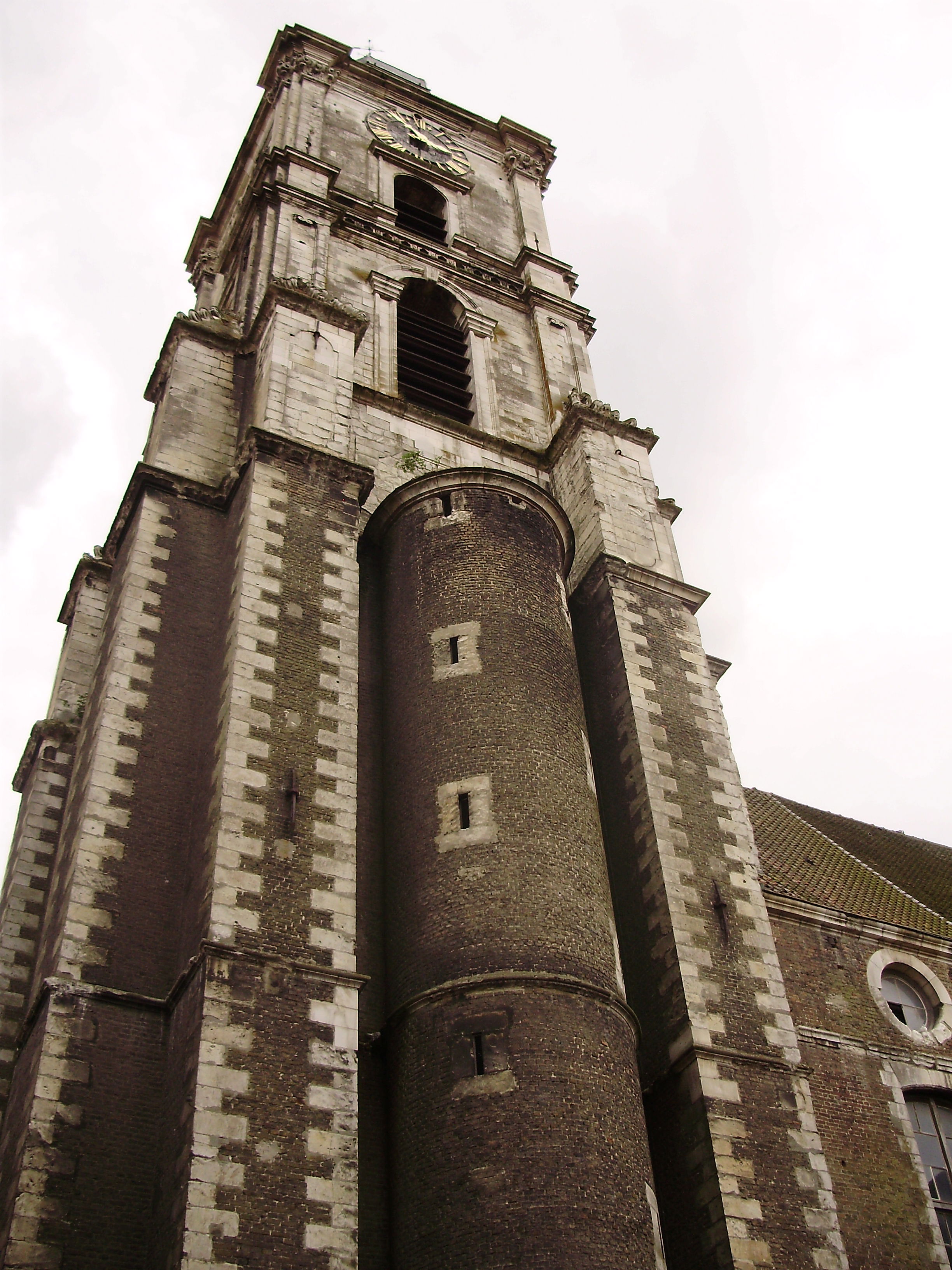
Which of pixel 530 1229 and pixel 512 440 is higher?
pixel 512 440

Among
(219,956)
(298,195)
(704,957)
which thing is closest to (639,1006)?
(704,957)

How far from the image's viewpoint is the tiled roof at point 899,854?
26.1 m

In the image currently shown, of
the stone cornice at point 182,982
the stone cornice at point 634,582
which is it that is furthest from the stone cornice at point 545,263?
the stone cornice at point 182,982

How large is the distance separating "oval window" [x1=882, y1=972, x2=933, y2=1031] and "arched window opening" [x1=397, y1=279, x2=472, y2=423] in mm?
13786

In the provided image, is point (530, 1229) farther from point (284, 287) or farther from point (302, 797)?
point (284, 287)

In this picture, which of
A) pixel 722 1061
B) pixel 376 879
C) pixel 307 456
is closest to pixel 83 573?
pixel 307 456

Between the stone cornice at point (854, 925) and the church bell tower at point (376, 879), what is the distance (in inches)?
77.4

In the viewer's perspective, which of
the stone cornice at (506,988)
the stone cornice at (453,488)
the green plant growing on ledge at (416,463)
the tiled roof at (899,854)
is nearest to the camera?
the stone cornice at (506,988)

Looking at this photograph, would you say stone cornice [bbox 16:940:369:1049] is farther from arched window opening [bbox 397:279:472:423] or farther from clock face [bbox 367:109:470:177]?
clock face [bbox 367:109:470:177]

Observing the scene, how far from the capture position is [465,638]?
18.3 metres

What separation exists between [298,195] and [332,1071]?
21019 mm

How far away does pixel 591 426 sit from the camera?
999 inches

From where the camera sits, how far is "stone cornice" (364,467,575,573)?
20453 mm

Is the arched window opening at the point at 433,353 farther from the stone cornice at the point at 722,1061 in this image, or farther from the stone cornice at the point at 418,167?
the stone cornice at the point at 722,1061
